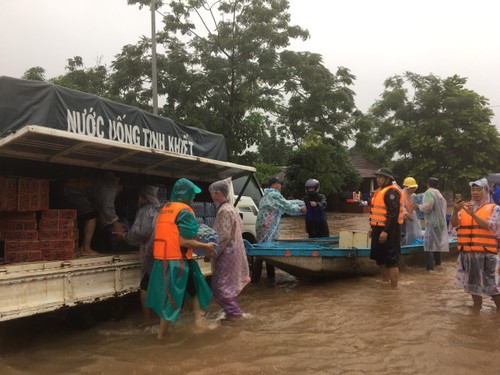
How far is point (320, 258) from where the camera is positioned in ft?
23.2

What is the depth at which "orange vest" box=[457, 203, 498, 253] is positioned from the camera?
5.44 m

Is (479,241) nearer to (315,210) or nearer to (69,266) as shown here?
(315,210)

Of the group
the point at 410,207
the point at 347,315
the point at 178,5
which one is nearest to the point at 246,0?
the point at 178,5

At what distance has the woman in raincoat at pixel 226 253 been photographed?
17.5 feet

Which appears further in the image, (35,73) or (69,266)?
(35,73)

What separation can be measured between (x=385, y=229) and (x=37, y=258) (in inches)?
176

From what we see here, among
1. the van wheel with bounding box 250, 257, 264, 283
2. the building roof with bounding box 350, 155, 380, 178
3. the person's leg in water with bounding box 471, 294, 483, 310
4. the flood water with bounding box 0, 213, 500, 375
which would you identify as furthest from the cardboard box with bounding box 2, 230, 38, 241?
the building roof with bounding box 350, 155, 380, 178

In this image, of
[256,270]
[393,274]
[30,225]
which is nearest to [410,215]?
[393,274]

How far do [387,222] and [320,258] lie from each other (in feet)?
3.59

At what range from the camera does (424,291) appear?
7.11m

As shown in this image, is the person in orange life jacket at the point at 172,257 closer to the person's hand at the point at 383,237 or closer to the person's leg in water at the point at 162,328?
the person's leg in water at the point at 162,328

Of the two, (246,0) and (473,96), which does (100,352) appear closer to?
(246,0)

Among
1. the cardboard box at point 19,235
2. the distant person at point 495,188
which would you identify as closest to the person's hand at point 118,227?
the cardboard box at point 19,235

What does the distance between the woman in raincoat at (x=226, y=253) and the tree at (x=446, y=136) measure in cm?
2176
